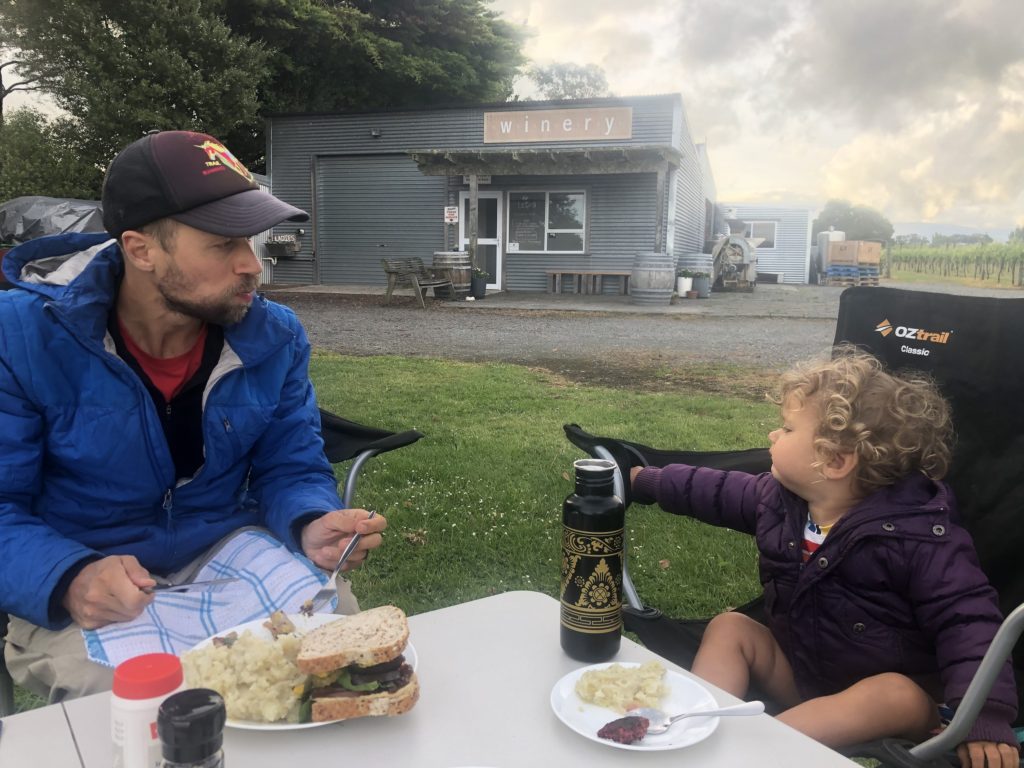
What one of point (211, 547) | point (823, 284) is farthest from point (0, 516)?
point (823, 284)

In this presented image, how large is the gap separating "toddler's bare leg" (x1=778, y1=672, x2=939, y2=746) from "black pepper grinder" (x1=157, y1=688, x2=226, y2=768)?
1.23 m

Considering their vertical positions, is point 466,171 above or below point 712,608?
above

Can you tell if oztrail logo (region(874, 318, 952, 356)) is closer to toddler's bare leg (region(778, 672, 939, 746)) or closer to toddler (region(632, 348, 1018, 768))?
toddler (region(632, 348, 1018, 768))

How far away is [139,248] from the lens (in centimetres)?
182

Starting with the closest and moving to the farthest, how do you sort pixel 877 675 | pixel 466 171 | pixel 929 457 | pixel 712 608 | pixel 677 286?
pixel 877 675
pixel 929 457
pixel 712 608
pixel 466 171
pixel 677 286

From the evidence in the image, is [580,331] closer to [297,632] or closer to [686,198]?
[297,632]

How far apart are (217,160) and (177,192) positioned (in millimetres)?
148

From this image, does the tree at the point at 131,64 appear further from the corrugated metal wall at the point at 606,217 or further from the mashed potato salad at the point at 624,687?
the mashed potato salad at the point at 624,687

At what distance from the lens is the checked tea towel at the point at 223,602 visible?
1.53m

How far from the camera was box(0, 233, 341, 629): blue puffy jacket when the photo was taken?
1.63 m

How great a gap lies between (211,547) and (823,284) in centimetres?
2785

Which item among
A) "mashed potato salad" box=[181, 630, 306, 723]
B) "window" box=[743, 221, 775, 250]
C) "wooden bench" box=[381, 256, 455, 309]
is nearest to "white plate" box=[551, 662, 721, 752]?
"mashed potato salad" box=[181, 630, 306, 723]

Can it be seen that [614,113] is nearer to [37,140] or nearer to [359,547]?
[37,140]

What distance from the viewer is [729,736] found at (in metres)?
1.13
